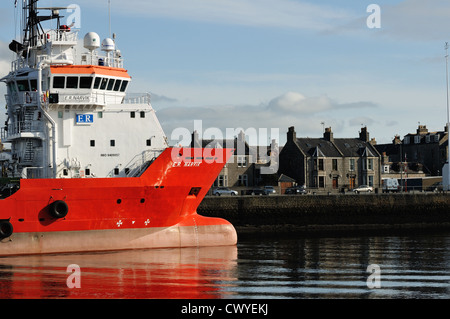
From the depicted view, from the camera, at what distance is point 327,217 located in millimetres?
41719

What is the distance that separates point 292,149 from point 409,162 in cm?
1981

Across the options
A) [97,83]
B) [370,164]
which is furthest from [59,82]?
[370,164]

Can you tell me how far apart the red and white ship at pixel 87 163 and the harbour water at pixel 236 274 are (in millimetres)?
819

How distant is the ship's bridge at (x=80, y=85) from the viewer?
27.1m

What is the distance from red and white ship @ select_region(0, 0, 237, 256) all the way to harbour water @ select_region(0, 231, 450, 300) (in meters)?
0.82

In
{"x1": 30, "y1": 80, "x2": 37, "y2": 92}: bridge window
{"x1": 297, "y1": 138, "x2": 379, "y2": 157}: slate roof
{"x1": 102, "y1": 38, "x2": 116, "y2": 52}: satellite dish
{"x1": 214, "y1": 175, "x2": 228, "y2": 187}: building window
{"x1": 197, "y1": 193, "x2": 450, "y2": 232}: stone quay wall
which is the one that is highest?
{"x1": 102, "y1": 38, "x2": 116, "y2": 52}: satellite dish

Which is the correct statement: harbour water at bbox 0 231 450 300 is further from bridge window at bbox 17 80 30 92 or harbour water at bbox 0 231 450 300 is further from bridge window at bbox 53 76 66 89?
bridge window at bbox 17 80 30 92

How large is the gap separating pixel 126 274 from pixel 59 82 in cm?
955

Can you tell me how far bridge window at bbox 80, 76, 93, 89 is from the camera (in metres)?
27.5

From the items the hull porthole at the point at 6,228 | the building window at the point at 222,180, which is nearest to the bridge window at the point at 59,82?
the hull porthole at the point at 6,228

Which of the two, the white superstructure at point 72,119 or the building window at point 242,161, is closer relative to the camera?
the white superstructure at point 72,119

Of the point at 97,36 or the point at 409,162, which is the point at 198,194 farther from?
the point at 409,162

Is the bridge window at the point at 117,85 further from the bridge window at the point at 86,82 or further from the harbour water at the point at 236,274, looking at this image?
the harbour water at the point at 236,274

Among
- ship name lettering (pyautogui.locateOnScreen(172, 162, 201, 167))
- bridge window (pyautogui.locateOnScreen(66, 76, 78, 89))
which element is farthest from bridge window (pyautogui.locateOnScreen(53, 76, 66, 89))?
ship name lettering (pyautogui.locateOnScreen(172, 162, 201, 167))
